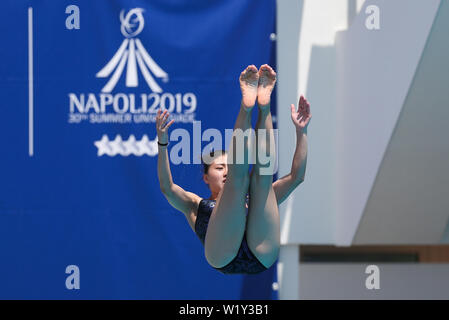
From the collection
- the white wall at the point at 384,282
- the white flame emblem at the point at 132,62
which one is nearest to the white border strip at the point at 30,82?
the white flame emblem at the point at 132,62

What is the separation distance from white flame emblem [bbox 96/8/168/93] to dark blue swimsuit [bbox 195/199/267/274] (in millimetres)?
1792

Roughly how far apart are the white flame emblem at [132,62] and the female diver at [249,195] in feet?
5.84

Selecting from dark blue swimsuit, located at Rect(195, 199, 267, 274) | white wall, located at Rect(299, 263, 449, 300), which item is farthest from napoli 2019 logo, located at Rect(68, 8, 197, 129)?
dark blue swimsuit, located at Rect(195, 199, 267, 274)

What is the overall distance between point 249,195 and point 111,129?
2081 millimetres

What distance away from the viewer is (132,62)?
4.92 meters

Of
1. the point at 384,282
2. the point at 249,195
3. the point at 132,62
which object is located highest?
the point at 132,62

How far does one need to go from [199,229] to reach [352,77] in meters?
1.94

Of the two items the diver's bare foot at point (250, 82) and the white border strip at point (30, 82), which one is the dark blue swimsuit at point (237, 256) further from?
the white border strip at point (30, 82)

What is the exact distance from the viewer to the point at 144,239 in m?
4.87

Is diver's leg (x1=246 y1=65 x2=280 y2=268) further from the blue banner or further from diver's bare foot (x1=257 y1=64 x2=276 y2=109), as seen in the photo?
the blue banner

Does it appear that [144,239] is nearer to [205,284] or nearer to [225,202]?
[205,284]

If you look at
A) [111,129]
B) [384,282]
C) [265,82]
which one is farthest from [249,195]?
[384,282]

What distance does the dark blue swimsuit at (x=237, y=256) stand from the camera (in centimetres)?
312

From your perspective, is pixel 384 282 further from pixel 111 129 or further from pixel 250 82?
Answer: pixel 250 82
